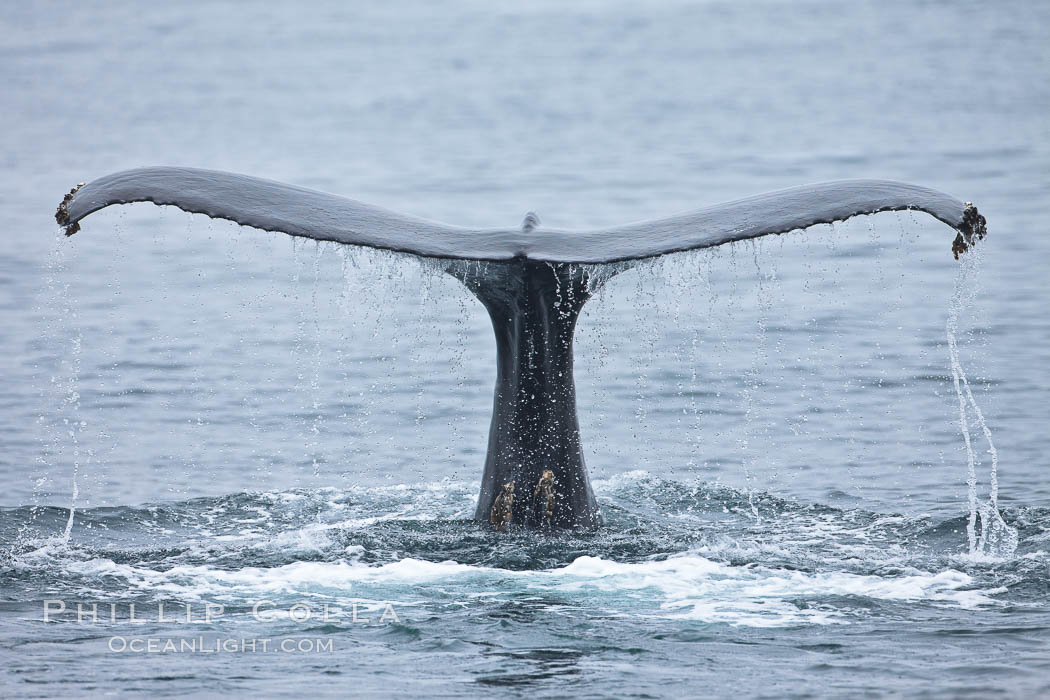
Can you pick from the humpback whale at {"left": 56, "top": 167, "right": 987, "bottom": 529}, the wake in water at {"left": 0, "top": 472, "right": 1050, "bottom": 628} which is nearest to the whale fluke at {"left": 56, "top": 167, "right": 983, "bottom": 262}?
the humpback whale at {"left": 56, "top": 167, "right": 987, "bottom": 529}

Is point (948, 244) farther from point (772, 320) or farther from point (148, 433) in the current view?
point (148, 433)

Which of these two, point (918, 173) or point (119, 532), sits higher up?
point (918, 173)

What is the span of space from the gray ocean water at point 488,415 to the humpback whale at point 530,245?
0.87 ft

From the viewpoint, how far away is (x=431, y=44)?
4666 centimetres

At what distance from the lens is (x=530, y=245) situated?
759 cm

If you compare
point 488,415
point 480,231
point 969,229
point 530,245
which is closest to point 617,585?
point 530,245

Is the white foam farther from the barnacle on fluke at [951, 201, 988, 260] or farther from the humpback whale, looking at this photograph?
the barnacle on fluke at [951, 201, 988, 260]

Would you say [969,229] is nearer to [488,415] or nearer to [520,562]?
[520,562]

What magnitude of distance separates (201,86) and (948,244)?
22549 millimetres

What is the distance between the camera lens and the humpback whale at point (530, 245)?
24.2ft


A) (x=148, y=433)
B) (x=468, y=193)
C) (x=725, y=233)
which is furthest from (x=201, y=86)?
(x=725, y=233)

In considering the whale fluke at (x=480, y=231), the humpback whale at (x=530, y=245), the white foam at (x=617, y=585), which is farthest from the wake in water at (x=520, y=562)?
the whale fluke at (x=480, y=231)

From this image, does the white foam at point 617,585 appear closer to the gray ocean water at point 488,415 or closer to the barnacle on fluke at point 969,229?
the gray ocean water at point 488,415

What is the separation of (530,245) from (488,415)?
5437mm
